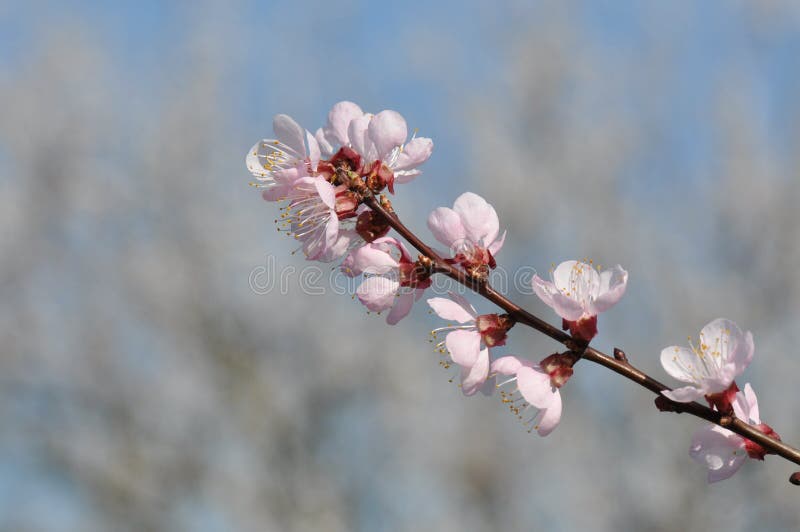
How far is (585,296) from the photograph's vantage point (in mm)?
1214

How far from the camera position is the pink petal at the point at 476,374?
1179mm

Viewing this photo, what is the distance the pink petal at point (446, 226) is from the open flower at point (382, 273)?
6 cm

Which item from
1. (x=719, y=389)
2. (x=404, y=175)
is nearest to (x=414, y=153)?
(x=404, y=175)

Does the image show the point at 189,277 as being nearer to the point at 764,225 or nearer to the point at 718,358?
the point at 764,225

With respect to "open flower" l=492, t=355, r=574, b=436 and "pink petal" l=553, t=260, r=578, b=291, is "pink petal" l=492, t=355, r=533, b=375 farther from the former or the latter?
"pink petal" l=553, t=260, r=578, b=291

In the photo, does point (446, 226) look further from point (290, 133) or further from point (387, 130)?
point (290, 133)

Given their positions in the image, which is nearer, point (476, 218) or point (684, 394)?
point (684, 394)

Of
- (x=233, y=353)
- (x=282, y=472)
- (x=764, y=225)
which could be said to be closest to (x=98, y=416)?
(x=233, y=353)

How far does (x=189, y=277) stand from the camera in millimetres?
10367

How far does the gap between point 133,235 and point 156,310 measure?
1.14 metres

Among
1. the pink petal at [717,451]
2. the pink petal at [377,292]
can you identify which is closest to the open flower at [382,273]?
the pink petal at [377,292]

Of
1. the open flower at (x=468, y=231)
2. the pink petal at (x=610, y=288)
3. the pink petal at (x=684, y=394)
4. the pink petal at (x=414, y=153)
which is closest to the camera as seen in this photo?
the pink petal at (x=684, y=394)

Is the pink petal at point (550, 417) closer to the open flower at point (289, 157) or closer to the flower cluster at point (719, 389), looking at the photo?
the flower cluster at point (719, 389)

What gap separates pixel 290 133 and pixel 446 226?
0.31 m
